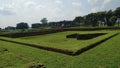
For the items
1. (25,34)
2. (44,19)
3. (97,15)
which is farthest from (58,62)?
(44,19)

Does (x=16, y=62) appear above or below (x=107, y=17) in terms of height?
below

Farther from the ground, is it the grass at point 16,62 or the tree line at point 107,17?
the tree line at point 107,17

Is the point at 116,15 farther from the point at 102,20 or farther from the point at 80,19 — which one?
the point at 80,19

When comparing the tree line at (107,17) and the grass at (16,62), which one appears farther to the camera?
the tree line at (107,17)

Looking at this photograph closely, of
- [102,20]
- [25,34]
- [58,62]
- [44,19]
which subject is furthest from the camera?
[44,19]

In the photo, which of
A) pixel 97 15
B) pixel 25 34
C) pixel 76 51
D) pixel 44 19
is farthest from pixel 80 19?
pixel 76 51

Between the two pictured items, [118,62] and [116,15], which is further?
[116,15]

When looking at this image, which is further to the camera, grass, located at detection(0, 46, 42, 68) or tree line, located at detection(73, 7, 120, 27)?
tree line, located at detection(73, 7, 120, 27)

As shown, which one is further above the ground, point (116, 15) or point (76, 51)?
point (116, 15)

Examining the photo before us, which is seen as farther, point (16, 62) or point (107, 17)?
point (107, 17)

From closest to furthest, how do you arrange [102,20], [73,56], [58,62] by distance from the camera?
[58,62], [73,56], [102,20]

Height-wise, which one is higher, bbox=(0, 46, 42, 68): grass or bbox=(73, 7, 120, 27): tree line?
bbox=(73, 7, 120, 27): tree line

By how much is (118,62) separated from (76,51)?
237 centimetres

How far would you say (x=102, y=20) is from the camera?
4975cm
